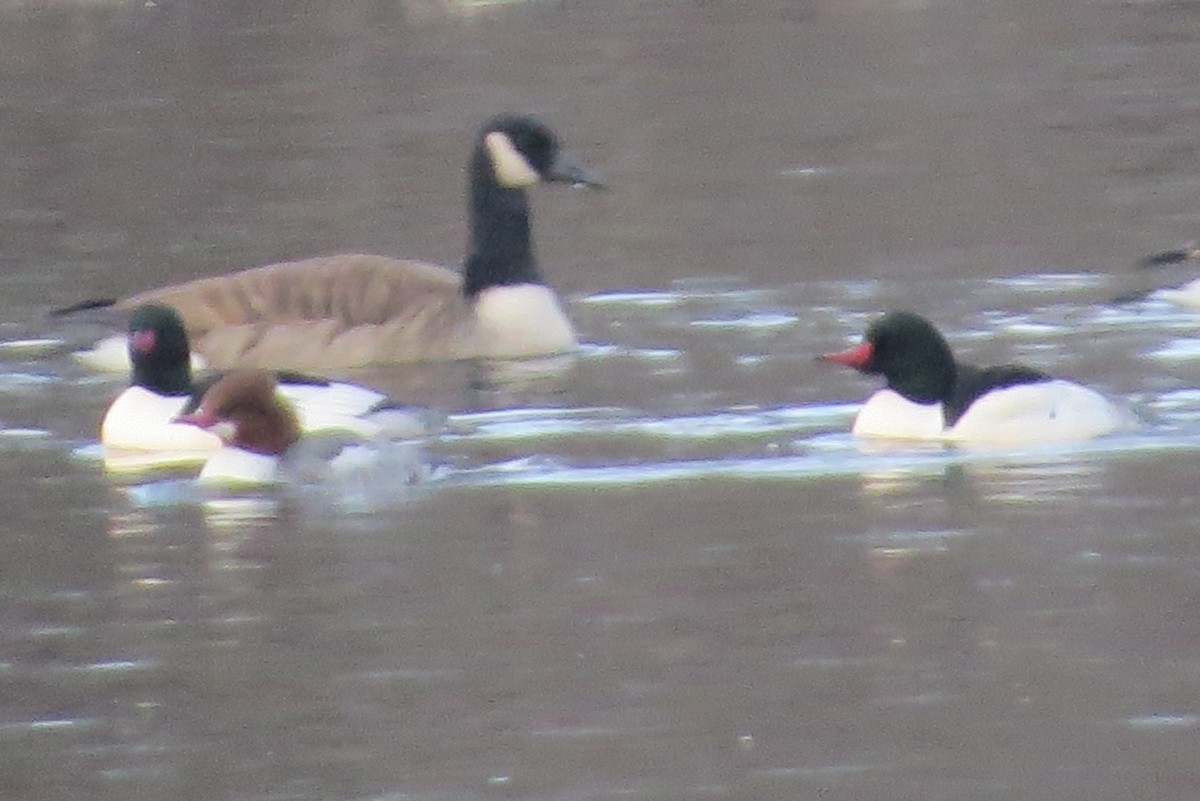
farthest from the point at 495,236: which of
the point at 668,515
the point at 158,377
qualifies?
the point at 668,515

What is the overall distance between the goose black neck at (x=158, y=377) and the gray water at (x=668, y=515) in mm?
435

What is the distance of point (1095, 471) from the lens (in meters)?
12.1

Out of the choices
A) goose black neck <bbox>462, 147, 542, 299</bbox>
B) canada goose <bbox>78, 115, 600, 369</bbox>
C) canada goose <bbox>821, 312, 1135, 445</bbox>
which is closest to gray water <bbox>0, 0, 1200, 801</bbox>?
canada goose <bbox>821, 312, 1135, 445</bbox>

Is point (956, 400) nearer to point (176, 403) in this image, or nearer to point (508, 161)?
point (176, 403)

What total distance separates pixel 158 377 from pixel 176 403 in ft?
0.60

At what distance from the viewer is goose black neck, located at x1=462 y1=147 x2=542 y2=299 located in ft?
54.4

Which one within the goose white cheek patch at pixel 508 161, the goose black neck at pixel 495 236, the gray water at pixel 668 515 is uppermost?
the goose white cheek patch at pixel 508 161

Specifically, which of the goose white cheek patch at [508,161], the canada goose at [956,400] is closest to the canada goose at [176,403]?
the canada goose at [956,400]

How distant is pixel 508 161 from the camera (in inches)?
677

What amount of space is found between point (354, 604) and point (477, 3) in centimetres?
3225

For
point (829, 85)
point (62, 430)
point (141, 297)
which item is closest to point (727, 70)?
point (829, 85)

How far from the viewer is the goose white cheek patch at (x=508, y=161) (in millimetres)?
17156

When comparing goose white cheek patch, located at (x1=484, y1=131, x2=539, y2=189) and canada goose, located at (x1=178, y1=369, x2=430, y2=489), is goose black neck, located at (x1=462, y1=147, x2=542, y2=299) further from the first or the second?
canada goose, located at (x1=178, y1=369, x2=430, y2=489)

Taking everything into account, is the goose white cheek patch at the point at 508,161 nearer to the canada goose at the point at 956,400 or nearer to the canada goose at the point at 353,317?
the canada goose at the point at 353,317
